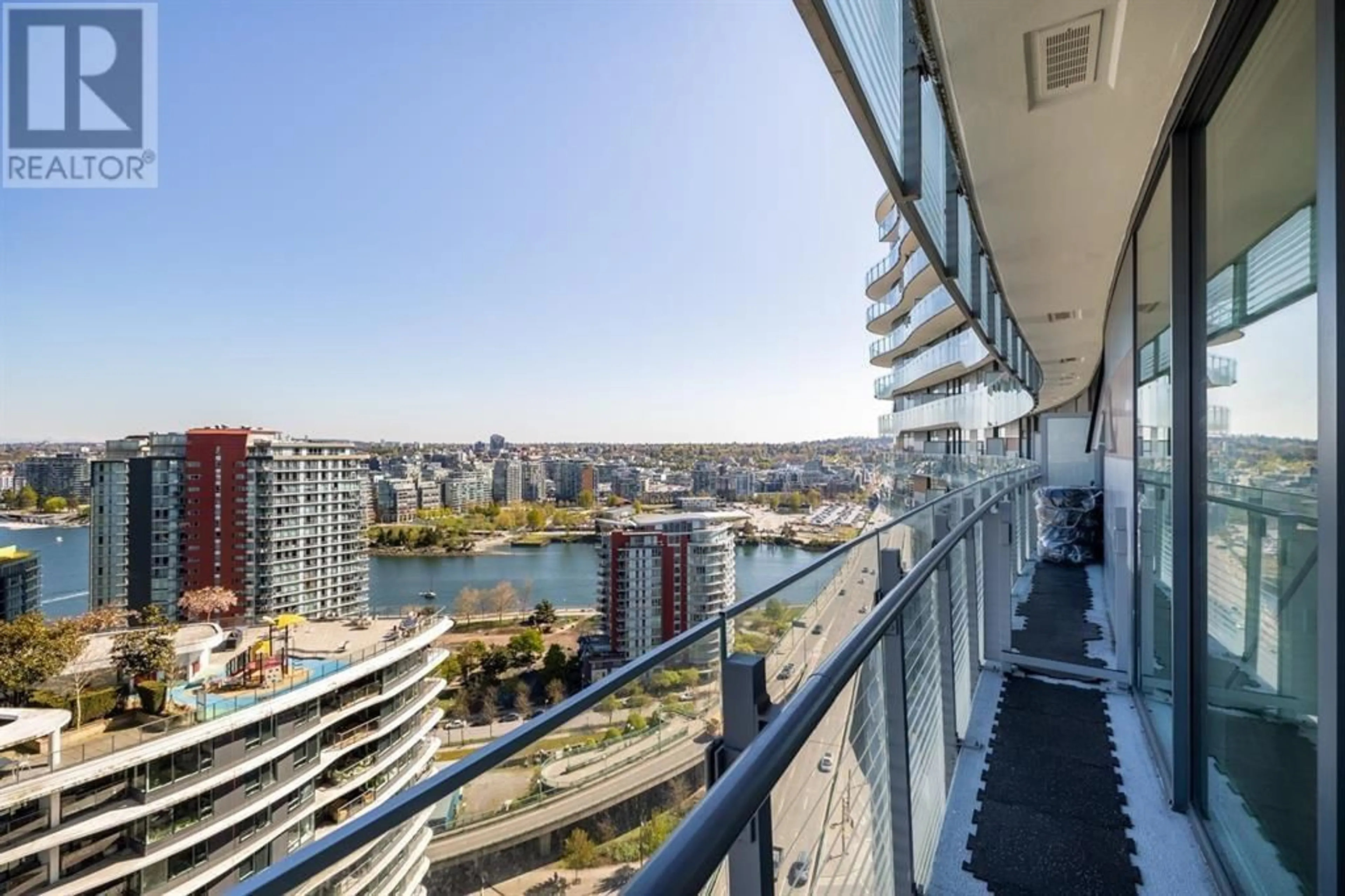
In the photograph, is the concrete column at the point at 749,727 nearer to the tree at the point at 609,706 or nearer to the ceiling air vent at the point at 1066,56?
the tree at the point at 609,706

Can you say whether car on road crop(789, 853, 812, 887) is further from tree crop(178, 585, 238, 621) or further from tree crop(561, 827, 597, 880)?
tree crop(178, 585, 238, 621)

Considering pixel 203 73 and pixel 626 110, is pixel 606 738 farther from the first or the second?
pixel 203 73

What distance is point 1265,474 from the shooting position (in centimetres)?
142

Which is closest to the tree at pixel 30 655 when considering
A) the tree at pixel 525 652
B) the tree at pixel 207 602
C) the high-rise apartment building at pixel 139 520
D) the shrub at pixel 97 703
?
the shrub at pixel 97 703

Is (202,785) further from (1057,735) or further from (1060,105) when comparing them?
(1060,105)

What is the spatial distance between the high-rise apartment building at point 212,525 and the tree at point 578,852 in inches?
1201

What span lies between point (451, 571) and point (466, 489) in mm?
8462

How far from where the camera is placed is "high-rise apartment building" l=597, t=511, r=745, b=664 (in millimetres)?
18781

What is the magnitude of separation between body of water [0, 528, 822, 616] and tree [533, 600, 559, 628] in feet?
3.70

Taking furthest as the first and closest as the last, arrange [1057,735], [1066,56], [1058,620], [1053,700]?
[1058,620]
[1053,700]
[1057,735]
[1066,56]

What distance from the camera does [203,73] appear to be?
77.4 feet

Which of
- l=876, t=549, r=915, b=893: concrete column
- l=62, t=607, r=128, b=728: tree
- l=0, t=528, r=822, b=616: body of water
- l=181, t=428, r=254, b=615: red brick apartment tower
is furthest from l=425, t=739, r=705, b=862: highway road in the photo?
l=181, t=428, r=254, b=615: red brick apartment tower

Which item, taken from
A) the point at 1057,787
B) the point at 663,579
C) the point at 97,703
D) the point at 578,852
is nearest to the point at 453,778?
the point at 578,852

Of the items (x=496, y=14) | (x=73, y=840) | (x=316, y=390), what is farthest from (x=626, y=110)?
(x=316, y=390)
